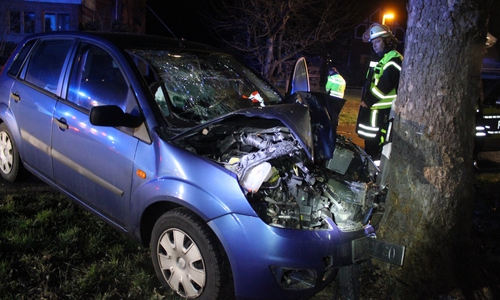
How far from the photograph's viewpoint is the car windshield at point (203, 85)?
334 centimetres

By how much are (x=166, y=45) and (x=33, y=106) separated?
1289 mm

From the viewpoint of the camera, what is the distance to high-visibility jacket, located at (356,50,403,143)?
486cm

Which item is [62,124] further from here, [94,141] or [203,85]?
[203,85]

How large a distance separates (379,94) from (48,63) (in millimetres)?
3491

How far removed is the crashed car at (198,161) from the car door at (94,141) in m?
0.01

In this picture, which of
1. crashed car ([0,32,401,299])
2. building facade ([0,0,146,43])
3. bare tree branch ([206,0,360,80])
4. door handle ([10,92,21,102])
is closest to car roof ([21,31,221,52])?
crashed car ([0,32,401,299])

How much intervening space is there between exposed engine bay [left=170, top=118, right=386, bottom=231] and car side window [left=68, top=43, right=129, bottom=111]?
0.74 metres

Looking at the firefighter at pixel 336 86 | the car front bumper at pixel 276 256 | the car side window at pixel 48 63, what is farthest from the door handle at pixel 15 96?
the firefighter at pixel 336 86

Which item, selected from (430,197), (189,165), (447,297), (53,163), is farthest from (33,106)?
(447,297)

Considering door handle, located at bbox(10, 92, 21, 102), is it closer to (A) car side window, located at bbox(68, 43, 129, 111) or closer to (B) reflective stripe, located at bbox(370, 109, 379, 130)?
(A) car side window, located at bbox(68, 43, 129, 111)

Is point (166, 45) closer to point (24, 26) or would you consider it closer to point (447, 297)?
point (447, 297)

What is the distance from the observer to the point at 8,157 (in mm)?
4387

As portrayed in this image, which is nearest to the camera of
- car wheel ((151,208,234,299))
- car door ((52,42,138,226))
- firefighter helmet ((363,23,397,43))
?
car wheel ((151,208,234,299))

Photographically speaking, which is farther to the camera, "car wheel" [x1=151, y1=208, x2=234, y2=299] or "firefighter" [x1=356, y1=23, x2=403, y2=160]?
"firefighter" [x1=356, y1=23, x2=403, y2=160]
